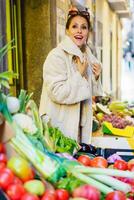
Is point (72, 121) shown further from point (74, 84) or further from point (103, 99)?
point (103, 99)

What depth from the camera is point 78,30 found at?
387 cm

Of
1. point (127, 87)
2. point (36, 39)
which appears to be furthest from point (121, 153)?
point (127, 87)

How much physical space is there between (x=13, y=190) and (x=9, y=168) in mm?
151

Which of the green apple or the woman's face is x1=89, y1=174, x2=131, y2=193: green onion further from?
the green apple

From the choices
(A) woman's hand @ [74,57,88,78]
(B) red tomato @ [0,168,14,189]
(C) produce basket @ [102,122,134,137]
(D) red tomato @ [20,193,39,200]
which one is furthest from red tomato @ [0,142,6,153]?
(C) produce basket @ [102,122,134,137]

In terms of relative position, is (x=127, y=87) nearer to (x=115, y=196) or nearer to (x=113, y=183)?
(x=113, y=183)

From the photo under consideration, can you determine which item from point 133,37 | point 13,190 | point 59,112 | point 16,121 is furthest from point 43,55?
point 133,37

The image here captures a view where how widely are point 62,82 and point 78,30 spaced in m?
0.48

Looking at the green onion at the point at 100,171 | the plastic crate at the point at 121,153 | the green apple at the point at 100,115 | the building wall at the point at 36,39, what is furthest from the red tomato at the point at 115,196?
the building wall at the point at 36,39

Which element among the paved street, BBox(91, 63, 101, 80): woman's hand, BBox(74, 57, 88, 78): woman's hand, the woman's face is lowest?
the paved street

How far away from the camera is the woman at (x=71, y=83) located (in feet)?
12.2

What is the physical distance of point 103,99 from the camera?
26.5ft

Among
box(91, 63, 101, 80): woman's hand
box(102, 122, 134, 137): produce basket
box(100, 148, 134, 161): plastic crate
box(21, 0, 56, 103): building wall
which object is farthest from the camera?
box(21, 0, 56, 103): building wall

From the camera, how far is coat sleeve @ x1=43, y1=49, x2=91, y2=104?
368cm
